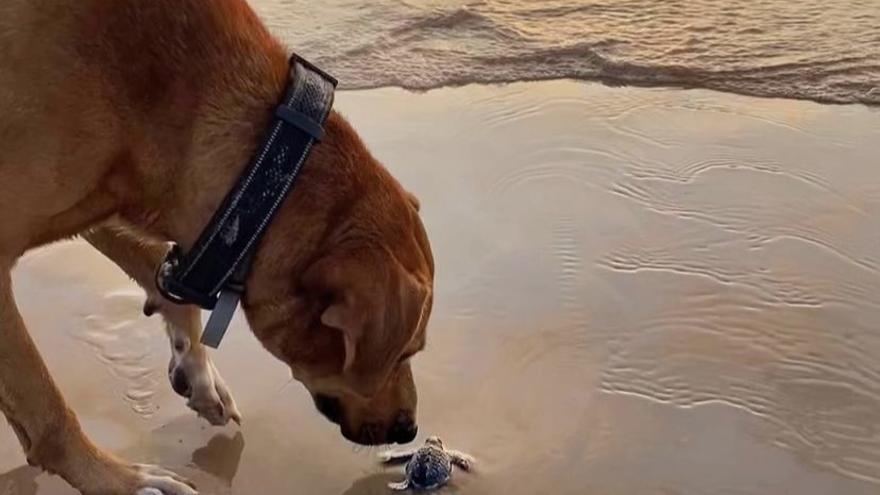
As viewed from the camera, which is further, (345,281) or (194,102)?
(194,102)

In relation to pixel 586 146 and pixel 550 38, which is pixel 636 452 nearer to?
pixel 586 146

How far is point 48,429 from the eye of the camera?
9.56 feet

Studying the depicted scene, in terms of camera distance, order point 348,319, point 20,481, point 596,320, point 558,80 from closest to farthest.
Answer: point 348,319, point 20,481, point 596,320, point 558,80

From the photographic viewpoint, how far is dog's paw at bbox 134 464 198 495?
118 inches

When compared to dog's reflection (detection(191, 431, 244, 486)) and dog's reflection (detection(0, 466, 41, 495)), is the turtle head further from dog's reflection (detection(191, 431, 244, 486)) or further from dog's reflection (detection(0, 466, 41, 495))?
dog's reflection (detection(0, 466, 41, 495))

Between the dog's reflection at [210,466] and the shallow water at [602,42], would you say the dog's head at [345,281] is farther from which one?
the shallow water at [602,42]

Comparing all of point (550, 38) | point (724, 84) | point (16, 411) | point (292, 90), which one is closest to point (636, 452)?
point (292, 90)

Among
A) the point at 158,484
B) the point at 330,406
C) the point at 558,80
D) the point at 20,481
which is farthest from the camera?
the point at 558,80

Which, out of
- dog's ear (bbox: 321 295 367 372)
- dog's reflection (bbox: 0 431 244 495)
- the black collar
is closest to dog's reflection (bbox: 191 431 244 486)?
dog's reflection (bbox: 0 431 244 495)

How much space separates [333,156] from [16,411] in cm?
92

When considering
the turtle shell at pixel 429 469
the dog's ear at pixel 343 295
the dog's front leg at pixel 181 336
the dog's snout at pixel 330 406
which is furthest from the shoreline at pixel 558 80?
the dog's ear at pixel 343 295

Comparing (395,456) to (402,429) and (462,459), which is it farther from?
(402,429)

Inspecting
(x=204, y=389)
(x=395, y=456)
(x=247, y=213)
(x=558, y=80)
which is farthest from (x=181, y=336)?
(x=558, y=80)

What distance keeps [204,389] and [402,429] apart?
0.62 m
